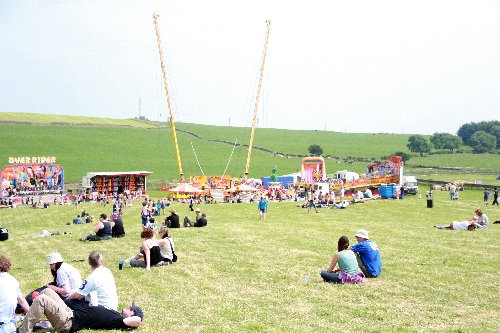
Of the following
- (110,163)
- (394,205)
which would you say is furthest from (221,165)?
(394,205)

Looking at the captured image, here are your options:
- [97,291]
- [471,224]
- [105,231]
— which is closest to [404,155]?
[471,224]

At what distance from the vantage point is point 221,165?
114125 mm

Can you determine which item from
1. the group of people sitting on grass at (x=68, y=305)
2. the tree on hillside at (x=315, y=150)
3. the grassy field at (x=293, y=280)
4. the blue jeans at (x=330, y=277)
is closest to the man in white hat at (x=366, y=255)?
the grassy field at (x=293, y=280)

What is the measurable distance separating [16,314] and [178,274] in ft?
17.2

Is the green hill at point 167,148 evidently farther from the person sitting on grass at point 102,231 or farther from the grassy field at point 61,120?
the person sitting on grass at point 102,231

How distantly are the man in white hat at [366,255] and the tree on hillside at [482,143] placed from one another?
14411 cm

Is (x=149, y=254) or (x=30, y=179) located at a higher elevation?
(x=149, y=254)

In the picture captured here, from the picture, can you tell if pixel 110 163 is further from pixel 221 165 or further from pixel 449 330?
pixel 449 330

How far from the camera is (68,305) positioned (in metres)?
9.88

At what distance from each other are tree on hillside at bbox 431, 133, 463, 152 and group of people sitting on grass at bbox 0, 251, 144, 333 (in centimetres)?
14889

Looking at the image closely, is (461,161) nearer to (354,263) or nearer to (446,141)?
(446,141)

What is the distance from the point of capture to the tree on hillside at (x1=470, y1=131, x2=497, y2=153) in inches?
5827

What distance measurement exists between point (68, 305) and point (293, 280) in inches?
223

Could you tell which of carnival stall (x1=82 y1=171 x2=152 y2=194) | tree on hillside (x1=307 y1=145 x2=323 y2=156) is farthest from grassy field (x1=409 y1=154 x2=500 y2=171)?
carnival stall (x1=82 y1=171 x2=152 y2=194)
